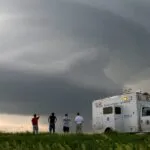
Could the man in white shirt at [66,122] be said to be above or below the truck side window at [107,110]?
below

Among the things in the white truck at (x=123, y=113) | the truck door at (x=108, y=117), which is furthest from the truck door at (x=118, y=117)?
the truck door at (x=108, y=117)

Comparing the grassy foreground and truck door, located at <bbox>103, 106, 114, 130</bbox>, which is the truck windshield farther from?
the grassy foreground

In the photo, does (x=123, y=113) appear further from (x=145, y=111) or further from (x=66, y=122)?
(x=66, y=122)

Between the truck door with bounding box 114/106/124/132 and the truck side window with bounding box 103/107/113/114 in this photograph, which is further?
the truck side window with bounding box 103/107/113/114

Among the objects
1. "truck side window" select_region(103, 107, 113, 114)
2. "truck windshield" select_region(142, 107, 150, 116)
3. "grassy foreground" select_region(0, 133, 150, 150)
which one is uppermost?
"truck side window" select_region(103, 107, 113, 114)

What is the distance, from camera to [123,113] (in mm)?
39375

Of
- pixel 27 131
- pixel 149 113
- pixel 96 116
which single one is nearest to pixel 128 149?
pixel 27 131

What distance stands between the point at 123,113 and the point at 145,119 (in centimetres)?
258

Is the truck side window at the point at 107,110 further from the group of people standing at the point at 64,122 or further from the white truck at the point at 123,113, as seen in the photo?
the group of people standing at the point at 64,122

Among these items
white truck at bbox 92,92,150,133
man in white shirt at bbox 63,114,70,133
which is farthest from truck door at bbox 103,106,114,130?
man in white shirt at bbox 63,114,70,133

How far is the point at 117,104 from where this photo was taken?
40.0 m

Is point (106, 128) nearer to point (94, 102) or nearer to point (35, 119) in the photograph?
point (94, 102)

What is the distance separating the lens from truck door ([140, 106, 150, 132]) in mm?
36938

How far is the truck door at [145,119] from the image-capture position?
3694 centimetres
